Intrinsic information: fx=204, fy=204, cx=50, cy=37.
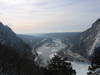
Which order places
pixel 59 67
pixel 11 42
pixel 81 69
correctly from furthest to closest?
pixel 11 42, pixel 81 69, pixel 59 67

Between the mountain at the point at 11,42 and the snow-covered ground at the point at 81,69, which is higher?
the mountain at the point at 11,42

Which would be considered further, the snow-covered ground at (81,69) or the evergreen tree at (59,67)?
the snow-covered ground at (81,69)

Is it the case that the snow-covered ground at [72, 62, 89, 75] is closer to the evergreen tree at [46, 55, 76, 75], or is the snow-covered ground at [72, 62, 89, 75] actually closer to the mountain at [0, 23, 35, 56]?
the mountain at [0, 23, 35, 56]

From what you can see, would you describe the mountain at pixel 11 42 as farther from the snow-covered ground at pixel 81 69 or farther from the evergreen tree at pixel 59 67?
the evergreen tree at pixel 59 67

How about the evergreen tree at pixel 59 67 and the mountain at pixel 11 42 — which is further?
the mountain at pixel 11 42

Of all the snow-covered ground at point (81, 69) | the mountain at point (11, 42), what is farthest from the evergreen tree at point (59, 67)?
the mountain at point (11, 42)

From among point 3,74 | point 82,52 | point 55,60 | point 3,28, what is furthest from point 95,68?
point 82,52

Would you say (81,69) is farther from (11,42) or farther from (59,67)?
(59,67)

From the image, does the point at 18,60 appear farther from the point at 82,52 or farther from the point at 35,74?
the point at 82,52

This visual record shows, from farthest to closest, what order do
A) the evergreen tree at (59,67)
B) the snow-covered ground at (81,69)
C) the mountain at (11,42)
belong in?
the mountain at (11,42) < the snow-covered ground at (81,69) < the evergreen tree at (59,67)

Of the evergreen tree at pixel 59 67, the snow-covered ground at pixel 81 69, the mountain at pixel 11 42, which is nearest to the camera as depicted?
the evergreen tree at pixel 59 67

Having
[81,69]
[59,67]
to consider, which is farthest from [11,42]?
[59,67]
